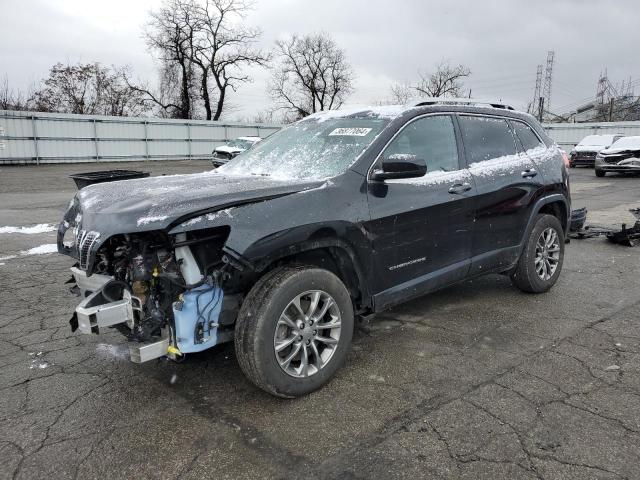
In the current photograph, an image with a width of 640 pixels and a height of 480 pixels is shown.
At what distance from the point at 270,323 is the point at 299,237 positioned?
525mm

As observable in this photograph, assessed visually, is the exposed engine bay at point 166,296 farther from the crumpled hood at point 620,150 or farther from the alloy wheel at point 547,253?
the crumpled hood at point 620,150

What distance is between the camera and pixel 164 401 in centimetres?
306

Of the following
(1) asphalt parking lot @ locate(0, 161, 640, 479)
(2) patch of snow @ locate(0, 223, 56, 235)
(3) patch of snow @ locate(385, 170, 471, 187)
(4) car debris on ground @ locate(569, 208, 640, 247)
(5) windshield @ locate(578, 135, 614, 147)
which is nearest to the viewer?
(1) asphalt parking lot @ locate(0, 161, 640, 479)

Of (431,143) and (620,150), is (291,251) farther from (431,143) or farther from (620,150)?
(620,150)

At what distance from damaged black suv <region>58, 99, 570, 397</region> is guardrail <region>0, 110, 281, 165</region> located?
25.5 m

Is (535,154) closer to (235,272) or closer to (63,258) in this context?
(235,272)

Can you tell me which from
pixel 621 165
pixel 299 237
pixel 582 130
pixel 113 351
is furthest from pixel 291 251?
pixel 582 130

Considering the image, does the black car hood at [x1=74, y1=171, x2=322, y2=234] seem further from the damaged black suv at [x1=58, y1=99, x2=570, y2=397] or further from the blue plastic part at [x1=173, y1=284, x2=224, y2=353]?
the blue plastic part at [x1=173, y1=284, x2=224, y2=353]

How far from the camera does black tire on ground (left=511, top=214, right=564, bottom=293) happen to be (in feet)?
15.6

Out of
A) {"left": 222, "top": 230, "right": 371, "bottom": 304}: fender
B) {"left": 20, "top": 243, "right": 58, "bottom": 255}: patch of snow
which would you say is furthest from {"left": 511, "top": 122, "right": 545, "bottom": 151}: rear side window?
{"left": 20, "top": 243, "right": 58, "bottom": 255}: patch of snow

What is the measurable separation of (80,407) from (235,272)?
1.24 metres

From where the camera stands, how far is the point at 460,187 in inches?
157

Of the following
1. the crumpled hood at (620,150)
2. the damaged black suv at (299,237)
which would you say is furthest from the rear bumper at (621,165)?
the damaged black suv at (299,237)

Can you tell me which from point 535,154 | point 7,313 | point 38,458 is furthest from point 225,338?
point 535,154
